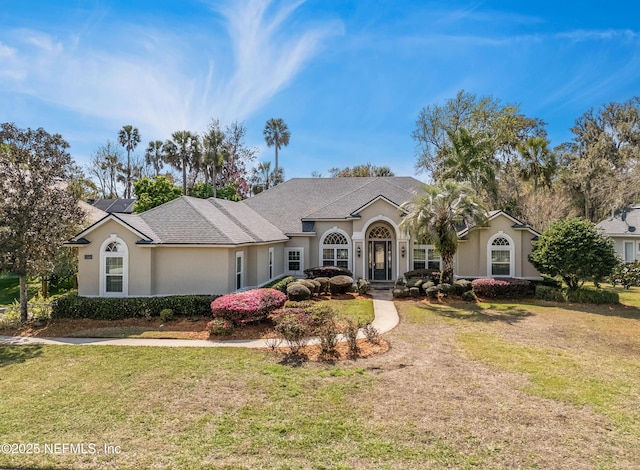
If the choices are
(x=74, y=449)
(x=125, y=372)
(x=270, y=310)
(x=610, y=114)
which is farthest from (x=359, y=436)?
(x=610, y=114)

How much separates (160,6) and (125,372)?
1098 centimetres

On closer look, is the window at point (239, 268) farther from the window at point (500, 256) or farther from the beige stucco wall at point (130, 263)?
the window at point (500, 256)

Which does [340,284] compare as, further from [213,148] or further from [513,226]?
[213,148]

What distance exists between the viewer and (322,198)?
28.2 meters

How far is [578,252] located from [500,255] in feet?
16.0

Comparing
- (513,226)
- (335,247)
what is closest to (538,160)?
(513,226)

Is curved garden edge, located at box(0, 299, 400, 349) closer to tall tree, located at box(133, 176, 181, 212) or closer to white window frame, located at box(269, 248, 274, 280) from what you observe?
white window frame, located at box(269, 248, 274, 280)

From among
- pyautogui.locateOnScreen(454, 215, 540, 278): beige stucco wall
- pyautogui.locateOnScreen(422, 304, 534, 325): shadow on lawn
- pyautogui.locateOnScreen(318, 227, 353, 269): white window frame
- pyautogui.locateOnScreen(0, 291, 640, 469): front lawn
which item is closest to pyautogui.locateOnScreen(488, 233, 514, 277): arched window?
pyautogui.locateOnScreen(454, 215, 540, 278): beige stucco wall

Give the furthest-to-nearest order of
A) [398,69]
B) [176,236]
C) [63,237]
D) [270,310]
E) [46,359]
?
[398,69]
[176,236]
[63,237]
[270,310]
[46,359]

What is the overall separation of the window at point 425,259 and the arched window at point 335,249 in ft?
14.7

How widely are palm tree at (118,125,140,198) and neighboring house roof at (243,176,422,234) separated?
3842 centimetres

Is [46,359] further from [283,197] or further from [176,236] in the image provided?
[283,197]

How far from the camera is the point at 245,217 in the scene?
73.6 feet

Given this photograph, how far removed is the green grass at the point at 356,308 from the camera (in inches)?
589
